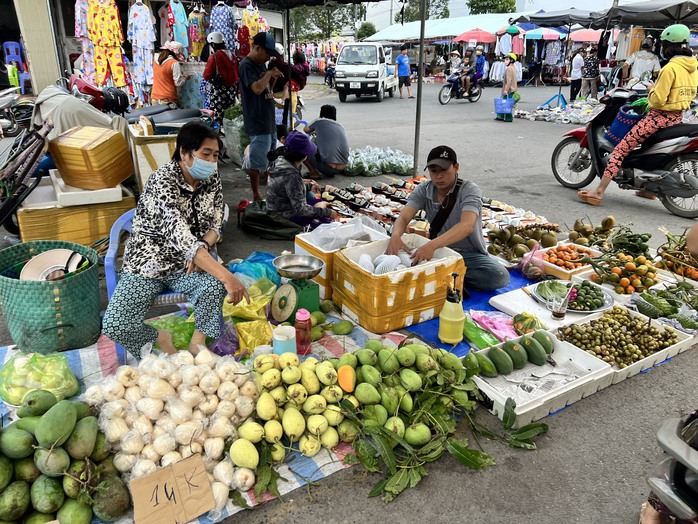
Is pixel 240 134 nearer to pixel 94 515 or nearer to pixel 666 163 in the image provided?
pixel 666 163

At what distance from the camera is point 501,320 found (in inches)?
139

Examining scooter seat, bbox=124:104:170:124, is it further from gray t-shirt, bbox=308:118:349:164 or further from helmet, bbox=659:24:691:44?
helmet, bbox=659:24:691:44

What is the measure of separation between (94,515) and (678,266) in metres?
4.67

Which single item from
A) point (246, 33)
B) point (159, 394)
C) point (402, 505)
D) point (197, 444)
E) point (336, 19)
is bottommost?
point (402, 505)

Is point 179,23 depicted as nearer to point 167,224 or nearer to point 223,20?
point 223,20

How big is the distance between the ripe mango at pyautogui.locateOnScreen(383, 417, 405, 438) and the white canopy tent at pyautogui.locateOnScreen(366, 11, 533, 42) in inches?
1015

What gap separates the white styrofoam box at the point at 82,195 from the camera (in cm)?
407

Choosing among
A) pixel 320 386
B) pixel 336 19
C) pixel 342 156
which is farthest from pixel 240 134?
pixel 336 19

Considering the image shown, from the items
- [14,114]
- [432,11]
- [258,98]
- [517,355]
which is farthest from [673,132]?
[432,11]

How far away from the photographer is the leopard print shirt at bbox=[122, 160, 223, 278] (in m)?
2.74

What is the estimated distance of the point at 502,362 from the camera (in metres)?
2.88

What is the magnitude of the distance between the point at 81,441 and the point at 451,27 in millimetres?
31849

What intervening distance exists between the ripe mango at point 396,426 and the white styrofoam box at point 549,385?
22.5 inches

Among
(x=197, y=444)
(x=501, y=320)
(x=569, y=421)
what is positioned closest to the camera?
(x=197, y=444)
